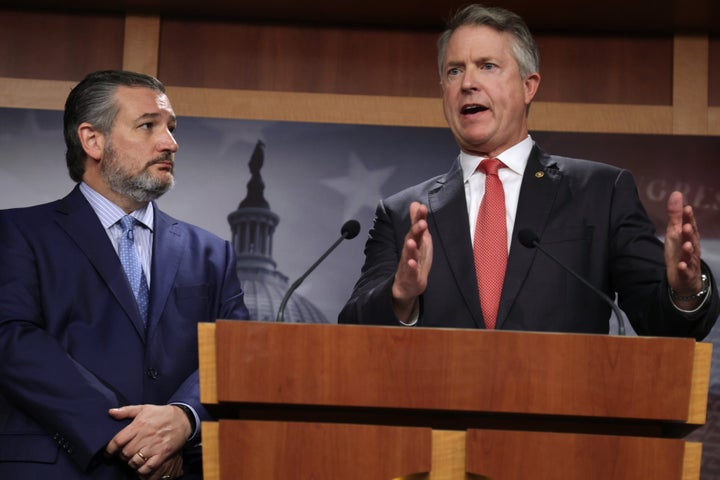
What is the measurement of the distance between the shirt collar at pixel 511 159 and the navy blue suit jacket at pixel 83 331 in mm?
673

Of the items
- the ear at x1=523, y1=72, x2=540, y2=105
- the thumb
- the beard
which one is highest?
the ear at x1=523, y1=72, x2=540, y2=105

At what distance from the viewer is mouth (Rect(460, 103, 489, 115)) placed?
2436 millimetres

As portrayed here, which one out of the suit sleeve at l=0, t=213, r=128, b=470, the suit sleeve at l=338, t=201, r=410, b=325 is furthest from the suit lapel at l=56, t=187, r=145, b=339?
the suit sleeve at l=338, t=201, r=410, b=325

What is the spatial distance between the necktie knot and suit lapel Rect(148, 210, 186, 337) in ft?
2.59

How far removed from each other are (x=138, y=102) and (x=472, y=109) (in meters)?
0.89

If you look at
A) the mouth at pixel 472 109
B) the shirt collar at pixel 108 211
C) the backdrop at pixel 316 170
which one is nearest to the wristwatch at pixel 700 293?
the mouth at pixel 472 109

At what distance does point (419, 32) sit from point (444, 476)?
2749 mm

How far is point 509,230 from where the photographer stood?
7.47ft

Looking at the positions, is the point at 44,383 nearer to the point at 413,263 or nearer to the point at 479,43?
the point at 413,263

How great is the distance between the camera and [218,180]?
12.4ft

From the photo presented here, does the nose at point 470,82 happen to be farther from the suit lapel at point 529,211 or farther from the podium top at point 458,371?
the podium top at point 458,371

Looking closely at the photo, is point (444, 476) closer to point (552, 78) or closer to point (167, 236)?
point (167, 236)

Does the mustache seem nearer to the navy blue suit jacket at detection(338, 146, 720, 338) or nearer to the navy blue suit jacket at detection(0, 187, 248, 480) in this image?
the navy blue suit jacket at detection(0, 187, 248, 480)

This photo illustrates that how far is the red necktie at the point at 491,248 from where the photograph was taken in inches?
86.4
